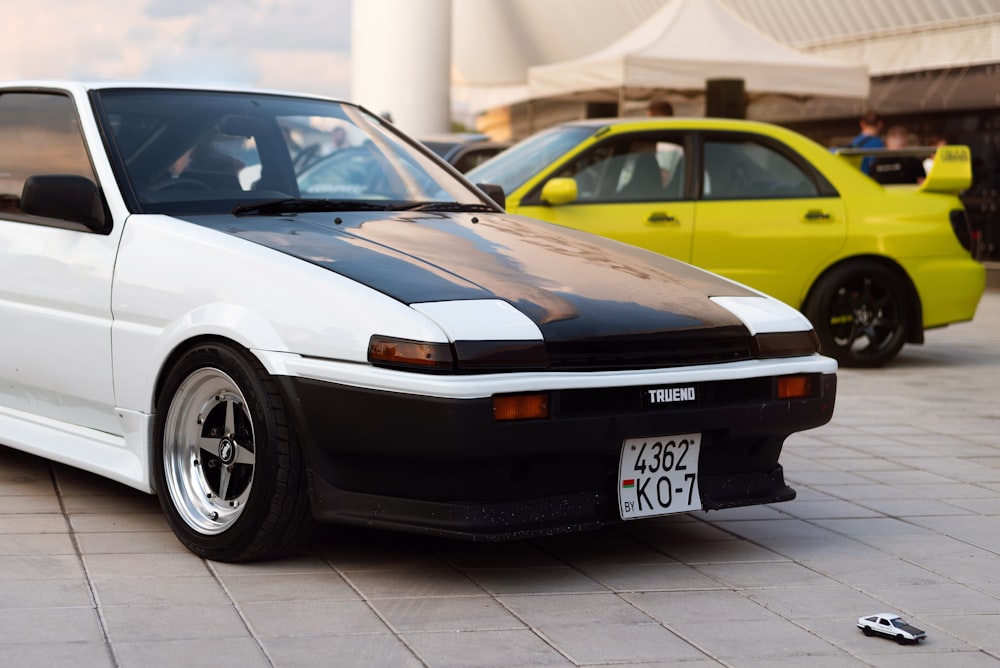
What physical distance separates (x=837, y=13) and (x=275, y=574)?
2751 centimetres

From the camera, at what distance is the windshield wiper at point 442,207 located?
5.32m

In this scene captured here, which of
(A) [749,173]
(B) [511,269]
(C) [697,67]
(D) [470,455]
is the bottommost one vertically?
(D) [470,455]

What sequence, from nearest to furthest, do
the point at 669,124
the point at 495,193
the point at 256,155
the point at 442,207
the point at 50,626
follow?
the point at 50,626 → the point at 256,155 → the point at 442,207 → the point at 495,193 → the point at 669,124

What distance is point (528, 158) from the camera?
9484 millimetres

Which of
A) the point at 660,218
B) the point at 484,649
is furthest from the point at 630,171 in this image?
the point at 484,649

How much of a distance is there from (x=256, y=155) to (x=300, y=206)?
0.42 m

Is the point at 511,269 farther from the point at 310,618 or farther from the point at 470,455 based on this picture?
the point at 310,618

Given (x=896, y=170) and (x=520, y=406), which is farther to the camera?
(x=896, y=170)

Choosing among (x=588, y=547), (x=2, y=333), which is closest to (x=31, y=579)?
(x=2, y=333)

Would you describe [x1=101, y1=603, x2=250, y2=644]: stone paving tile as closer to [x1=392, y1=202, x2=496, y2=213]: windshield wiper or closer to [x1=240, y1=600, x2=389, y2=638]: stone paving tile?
[x1=240, y1=600, x2=389, y2=638]: stone paving tile

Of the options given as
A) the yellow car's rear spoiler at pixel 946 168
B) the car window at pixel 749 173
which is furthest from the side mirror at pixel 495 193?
the yellow car's rear spoiler at pixel 946 168

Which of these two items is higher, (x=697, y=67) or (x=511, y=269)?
(x=697, y=67)

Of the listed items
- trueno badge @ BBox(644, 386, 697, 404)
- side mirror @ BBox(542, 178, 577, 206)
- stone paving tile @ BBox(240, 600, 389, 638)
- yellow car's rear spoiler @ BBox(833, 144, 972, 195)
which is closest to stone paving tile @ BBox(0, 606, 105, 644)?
stone paving tile @ BBox(240, 600, 389, 638)

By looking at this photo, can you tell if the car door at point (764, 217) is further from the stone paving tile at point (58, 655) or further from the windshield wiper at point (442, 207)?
the stone paving tile at point (58, 655)
